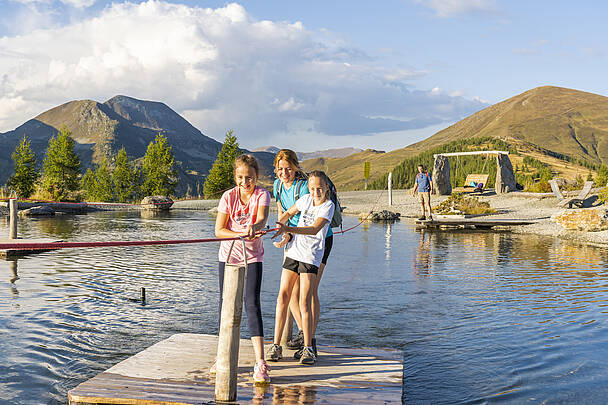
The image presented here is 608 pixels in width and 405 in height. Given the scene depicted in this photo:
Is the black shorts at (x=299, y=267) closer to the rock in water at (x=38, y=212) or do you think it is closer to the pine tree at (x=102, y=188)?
the rock in water at (x=38, y=212)

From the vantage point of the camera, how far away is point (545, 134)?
572 ft

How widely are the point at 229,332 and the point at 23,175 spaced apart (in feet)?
127

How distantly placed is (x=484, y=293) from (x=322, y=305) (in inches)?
125

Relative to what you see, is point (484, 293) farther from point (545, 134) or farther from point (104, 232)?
point (545, 134)

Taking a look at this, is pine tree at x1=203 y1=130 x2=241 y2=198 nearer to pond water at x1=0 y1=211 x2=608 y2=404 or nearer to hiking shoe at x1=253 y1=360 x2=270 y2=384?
pond water at x1=0 y1=211 x2=608 y2=404

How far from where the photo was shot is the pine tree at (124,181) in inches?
1865

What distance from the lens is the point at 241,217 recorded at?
486cm

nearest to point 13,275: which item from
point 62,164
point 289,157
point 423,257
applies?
point 289,157

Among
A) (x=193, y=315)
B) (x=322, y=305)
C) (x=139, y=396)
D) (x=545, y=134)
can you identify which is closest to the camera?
(x=139, y=396)

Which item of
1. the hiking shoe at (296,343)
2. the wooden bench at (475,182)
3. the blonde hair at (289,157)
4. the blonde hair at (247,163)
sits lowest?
the hiking shoe at (296,343)

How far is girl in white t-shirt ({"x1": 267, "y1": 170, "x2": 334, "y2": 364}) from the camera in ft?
17.1

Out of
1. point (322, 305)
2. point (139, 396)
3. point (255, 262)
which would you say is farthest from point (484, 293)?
point (139, 396)

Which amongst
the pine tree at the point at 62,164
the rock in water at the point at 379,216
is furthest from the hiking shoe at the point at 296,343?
the pine tree at the point at 62,164

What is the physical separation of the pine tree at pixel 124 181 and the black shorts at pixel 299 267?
44.8 meters
